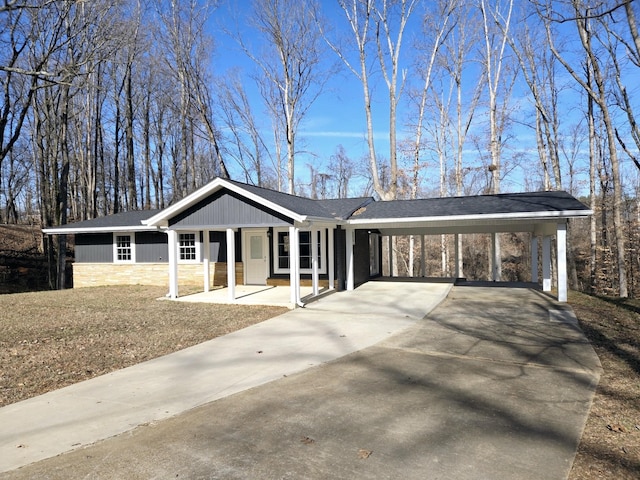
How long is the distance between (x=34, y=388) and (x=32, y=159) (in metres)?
33.2

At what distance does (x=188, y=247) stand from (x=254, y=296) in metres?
4.96

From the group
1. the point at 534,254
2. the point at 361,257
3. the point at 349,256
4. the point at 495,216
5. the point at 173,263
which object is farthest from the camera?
the point at 361,257

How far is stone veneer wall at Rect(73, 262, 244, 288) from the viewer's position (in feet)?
49.2

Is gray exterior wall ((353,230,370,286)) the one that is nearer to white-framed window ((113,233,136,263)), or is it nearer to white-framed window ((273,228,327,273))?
white-framed window ((273,228,327,273))

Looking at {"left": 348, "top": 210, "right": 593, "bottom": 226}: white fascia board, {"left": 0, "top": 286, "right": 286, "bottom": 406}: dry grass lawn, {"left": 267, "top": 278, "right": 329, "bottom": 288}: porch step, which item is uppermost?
{"left": 348, "top": 210, "right": 593, "bottom": 226}: white fascia board

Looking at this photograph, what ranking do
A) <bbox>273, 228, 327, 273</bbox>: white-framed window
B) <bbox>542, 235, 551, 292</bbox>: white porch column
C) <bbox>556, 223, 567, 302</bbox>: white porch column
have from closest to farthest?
<bbox>556, 223, 567, 302</bbox>: white porch column
<bbox>542, 235, 551, 292</bbox>: white porch column
<bbox>273, 228, 327, 273</bbox>: white-framed window

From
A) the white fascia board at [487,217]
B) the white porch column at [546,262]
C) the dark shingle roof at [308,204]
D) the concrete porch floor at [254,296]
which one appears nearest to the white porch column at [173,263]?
the concrete porch floor at [254,296]

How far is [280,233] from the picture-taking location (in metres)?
14.0

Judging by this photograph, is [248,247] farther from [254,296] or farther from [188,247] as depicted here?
[254,296]

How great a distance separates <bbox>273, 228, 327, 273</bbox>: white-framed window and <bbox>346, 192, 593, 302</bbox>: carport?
0.88m

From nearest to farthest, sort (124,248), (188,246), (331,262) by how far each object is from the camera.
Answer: (331,262)
(188,246)
(124,248)

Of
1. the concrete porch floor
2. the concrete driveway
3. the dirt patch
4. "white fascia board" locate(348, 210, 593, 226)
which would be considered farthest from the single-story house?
the concrete driveway

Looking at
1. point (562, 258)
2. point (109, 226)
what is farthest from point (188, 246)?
point (562, 258)

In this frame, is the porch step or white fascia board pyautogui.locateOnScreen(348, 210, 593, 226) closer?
white fascia board pyautogui.locateOnScreen(348, 210, 593, 226)
